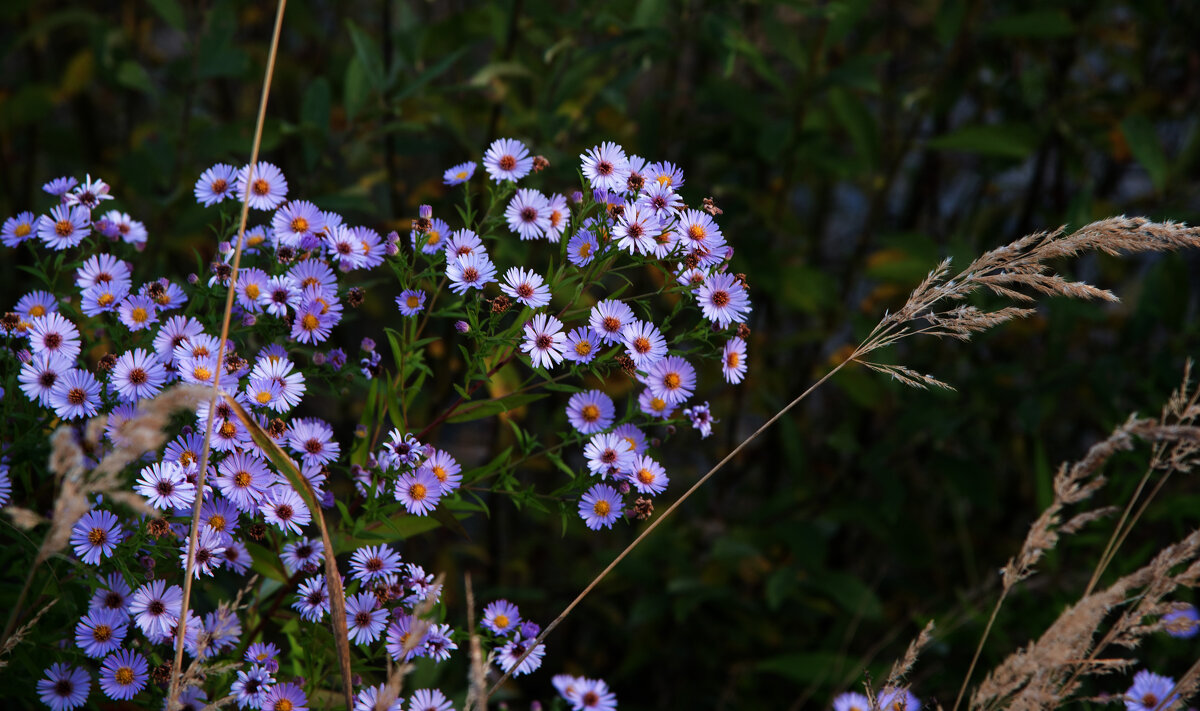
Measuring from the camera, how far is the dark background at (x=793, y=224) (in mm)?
1705

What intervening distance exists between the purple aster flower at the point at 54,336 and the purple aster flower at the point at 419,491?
1.12 feet

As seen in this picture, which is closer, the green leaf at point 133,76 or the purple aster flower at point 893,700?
the purple aster flower at point 893,700

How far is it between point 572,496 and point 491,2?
3.51 ft

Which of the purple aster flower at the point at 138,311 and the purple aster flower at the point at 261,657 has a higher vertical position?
the purple aster flower at the point at 138,311

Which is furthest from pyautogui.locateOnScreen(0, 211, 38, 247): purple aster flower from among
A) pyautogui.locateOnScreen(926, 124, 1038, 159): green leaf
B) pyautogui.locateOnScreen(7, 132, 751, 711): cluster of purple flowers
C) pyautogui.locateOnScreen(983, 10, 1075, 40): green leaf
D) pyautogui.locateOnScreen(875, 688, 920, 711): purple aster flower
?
pyautogui.locateOnScreen(983, 10, 1075, 40): green leaf

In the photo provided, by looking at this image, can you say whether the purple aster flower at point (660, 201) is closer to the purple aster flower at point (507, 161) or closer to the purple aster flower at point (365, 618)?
the purple aster flower at point (507, 161)

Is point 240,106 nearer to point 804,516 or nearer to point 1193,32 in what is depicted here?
point 804,516

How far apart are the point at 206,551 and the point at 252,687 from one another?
134mm

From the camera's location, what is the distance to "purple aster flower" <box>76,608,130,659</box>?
0.88 m

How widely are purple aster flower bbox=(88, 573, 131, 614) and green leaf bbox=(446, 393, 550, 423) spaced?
0.34m

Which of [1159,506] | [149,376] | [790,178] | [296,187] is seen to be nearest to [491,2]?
[296,187]

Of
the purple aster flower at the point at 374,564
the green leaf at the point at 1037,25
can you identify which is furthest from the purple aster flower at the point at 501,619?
the green leaf at the point at 1037,25

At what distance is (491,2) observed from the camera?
1.74 meters

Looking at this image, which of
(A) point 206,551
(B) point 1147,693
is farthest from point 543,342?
(B) point 1147,693
